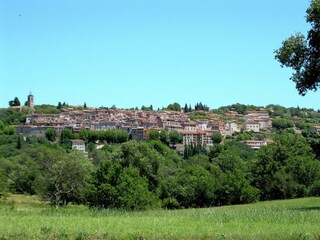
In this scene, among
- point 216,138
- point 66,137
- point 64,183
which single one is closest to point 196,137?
point 216,138

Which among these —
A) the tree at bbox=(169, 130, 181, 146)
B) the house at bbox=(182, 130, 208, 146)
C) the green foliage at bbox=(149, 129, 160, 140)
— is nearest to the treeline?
the green foliage at bbox=(149, 129, 160, 140)

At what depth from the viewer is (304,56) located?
23.5 m

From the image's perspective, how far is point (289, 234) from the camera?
41.2ft

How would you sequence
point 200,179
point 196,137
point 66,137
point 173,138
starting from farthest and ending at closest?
1. point 196,137
2. point 173,138
3. point 66,137
4. point 200,179

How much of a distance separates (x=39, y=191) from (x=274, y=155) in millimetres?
27992

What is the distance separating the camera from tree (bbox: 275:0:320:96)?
22578 mm

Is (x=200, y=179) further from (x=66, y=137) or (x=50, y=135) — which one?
(x=50, y=135)

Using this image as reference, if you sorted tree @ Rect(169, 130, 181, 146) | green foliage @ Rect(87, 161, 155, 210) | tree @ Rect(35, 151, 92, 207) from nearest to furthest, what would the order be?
green foliage @ Rect(87, 161, 155, 210) < tree @ Rect(35, 151, 92, 207) < tree @ Rect(169, 130, 181, 146)

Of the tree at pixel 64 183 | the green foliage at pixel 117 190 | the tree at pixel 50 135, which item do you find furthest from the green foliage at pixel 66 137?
the green foliage at pixel 117 190

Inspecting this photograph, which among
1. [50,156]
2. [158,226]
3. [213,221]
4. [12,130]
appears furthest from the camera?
[12,130]

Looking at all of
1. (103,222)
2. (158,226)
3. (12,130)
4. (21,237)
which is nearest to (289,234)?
(158,226)

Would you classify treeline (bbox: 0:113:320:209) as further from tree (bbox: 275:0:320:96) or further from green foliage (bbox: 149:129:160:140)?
green foliage (bbox: 149:129:160:140)

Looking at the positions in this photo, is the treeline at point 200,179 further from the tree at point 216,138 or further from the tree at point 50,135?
the tree at point 216,138

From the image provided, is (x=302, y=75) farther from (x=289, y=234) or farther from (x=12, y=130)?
(x=12, y=130)
